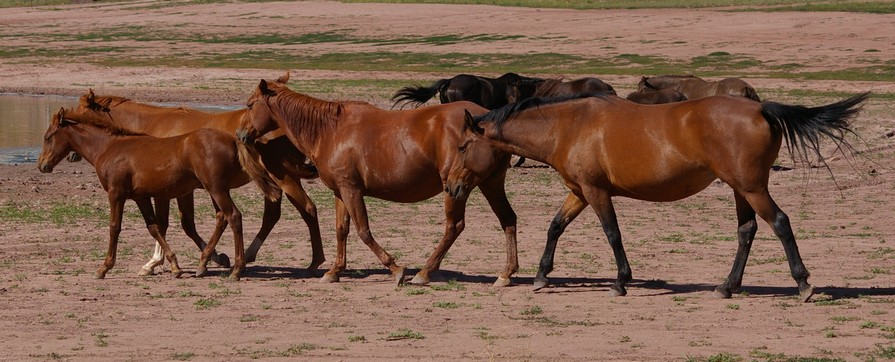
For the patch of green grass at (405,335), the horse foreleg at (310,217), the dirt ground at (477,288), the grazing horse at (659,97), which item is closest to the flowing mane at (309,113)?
the horse foreleg at (310,217)

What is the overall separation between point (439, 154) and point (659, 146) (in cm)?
190

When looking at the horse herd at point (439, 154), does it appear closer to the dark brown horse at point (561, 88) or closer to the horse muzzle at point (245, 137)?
the horse muzzle at point (245, 137)

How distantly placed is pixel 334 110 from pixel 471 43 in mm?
37122

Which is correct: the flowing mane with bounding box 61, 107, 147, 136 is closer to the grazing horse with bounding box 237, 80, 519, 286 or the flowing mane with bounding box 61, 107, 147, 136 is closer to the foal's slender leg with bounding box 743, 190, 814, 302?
the grazing horse with bounding box 237, 80, 519, 286

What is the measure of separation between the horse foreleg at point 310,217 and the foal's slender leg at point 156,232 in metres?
1.15

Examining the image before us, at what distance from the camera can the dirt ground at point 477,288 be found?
868 cm

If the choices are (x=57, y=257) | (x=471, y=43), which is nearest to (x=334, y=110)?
(x=57, y=257)

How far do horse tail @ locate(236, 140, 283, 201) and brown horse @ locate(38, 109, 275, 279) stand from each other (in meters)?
0.03

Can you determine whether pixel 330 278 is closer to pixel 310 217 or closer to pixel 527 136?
pixel 310 217

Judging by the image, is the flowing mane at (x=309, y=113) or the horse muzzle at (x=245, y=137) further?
the horse muzzle at (x=245, y=137)

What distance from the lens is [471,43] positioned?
48.6 m

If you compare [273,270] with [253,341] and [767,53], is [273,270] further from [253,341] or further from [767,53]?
[767,53]

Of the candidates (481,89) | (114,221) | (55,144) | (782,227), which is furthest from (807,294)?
(481,89)

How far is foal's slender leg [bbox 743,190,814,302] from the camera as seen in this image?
10.0m
